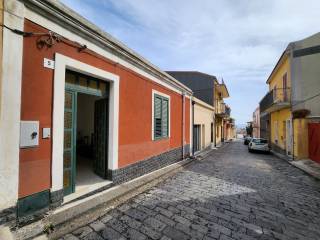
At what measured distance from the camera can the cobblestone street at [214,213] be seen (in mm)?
3779

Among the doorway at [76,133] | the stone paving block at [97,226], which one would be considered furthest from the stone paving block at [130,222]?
the doorway at [76,133]

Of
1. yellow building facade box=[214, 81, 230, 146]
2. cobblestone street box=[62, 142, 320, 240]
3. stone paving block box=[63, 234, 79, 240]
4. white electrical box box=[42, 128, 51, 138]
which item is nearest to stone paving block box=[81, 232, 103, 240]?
cobblestone street box=[62, 142, 320, 240]

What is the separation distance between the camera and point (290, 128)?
1461cm

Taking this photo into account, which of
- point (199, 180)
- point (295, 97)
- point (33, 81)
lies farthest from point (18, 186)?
point (295, 97)

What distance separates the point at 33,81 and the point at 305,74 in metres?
15.2

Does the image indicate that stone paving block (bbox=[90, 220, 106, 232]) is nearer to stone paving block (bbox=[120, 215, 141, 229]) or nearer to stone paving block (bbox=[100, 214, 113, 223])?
stone paving block (bbox=[100, 214, 113, 223])

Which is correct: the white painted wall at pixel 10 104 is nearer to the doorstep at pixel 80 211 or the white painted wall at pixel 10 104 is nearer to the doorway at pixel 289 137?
the doorstep at pixel 80 211

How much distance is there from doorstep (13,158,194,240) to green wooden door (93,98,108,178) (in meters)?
0.73

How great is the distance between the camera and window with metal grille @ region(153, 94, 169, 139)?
28.1 feet

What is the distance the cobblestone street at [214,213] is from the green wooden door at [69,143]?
1.11 meters

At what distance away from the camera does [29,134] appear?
11.6 ft

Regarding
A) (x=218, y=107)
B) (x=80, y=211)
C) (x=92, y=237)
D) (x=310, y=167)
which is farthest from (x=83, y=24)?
(x=218, y=107)

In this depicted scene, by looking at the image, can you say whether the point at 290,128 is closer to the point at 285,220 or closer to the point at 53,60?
the point at 285,220

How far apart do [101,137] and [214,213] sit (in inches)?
137
